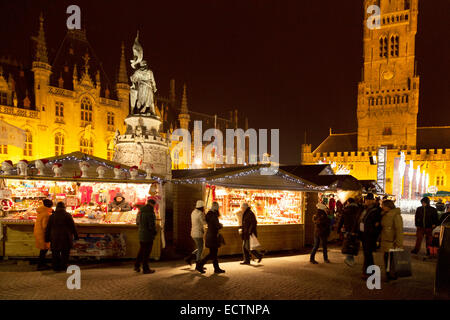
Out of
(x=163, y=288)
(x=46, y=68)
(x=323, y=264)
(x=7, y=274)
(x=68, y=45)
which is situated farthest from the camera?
(x=68, y=45)

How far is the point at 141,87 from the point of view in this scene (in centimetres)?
1473

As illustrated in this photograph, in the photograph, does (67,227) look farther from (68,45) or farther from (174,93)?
(174,93)

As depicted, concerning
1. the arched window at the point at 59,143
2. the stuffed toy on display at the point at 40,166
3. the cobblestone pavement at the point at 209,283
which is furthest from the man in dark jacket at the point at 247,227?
the arched window at the point at 59,143

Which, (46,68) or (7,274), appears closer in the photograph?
(7,274)

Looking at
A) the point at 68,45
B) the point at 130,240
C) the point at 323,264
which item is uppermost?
the point at 68,45

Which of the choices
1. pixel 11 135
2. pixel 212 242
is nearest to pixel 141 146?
pixel 11 135

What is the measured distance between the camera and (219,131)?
170 ft

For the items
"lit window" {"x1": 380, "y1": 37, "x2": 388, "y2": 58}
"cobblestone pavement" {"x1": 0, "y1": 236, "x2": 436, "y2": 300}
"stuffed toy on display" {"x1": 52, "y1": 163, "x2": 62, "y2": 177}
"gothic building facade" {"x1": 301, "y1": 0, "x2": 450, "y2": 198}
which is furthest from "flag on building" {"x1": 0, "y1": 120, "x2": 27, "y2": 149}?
"lit window" {"x1": 380, "y1": 37, "x2": 388, "y2": 58}

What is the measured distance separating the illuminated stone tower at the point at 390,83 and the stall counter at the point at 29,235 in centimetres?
4648

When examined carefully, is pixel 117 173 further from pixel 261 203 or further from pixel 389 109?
pixel 389 109

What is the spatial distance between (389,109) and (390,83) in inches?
165

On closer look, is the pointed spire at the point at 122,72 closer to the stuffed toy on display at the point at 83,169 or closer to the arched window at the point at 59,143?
the arched window at the point at 59,143
